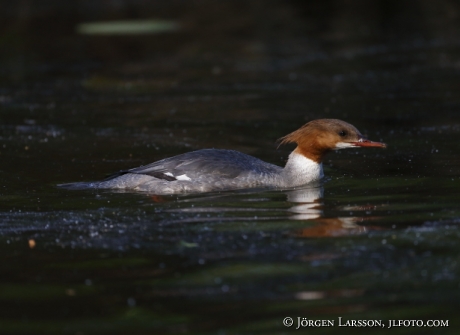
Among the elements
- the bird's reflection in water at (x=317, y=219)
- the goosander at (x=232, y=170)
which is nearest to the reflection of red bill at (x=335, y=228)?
the bird's reflection in water at (x=317, y=219)

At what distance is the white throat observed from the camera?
866 cm

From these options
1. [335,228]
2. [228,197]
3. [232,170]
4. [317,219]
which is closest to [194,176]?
[232,170]

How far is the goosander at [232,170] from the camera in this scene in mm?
8391

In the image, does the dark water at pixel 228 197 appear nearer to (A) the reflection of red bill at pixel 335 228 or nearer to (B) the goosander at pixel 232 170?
(A) the reflection of red bill at pixel 335 228

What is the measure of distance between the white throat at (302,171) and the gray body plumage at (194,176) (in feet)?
0.44

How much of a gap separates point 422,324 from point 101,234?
2.87 meters

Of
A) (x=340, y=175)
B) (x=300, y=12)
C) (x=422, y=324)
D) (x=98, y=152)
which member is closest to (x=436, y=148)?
(x=340, y=175)

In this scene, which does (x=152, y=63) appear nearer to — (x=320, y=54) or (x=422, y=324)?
(x=320, y=54)

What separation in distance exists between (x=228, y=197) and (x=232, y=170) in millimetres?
490

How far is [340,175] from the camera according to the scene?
29.6ft

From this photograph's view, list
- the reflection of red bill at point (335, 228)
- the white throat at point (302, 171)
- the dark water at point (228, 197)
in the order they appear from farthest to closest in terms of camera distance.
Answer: the white throat at point (302, 171) → the reflection of red bill at point (335, 228) → the dark water at point (228, 197)

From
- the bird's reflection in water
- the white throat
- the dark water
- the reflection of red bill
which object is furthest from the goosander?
the reflection of red bill

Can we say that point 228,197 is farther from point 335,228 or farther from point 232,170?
point 335,228

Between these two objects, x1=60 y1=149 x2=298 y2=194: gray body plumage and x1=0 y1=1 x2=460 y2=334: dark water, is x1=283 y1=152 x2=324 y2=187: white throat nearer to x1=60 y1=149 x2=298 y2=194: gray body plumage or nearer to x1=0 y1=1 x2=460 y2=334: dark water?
x1=60 y1=149 x2=298 y2=194: gray body plumage
